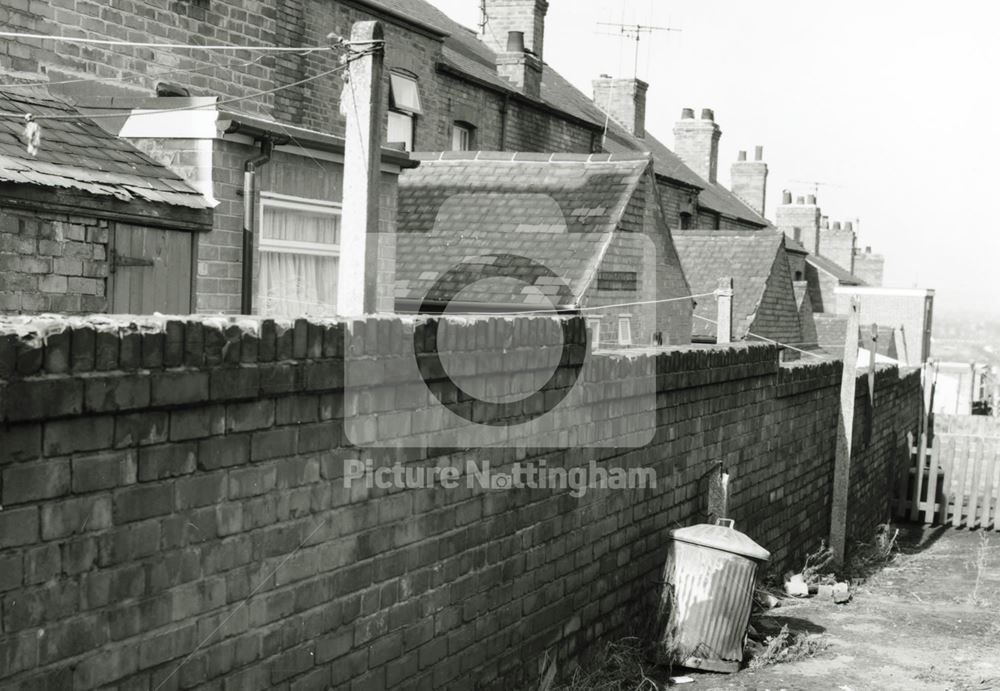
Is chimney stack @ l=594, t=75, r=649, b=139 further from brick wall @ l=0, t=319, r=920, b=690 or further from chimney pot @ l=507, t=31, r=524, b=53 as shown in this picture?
brick wall @ l=0, t=319, r=920, b=690

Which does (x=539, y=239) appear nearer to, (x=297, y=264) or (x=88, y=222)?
(x=297, y=264)

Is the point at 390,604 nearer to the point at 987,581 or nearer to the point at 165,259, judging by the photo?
the point at 165,259

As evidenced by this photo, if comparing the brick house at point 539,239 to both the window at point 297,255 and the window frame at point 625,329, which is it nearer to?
the window frame at point 625,329

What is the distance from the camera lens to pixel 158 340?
344 centimetres

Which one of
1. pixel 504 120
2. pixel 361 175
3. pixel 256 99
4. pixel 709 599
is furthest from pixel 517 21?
pixel 709 599

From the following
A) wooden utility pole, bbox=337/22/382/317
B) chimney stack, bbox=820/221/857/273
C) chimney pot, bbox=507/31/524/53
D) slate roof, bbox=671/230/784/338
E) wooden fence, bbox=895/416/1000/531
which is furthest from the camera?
chimney stack, bbox=820/221/857/273

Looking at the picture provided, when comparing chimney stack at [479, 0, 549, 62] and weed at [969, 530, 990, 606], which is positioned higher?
chimney stack at [479, 0, 549, 62]

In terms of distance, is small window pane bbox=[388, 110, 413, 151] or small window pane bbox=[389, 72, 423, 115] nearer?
small window pane bbox=[389, 72, 423, 115]

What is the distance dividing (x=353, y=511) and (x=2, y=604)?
1751mm

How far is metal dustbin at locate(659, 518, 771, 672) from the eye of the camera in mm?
7004

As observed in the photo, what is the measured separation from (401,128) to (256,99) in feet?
22.5

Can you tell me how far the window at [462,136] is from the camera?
22.1 m

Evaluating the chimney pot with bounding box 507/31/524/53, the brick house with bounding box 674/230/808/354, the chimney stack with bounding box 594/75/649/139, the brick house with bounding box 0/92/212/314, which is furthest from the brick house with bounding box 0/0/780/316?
the chimney stack with bounding box 594/75/649/139

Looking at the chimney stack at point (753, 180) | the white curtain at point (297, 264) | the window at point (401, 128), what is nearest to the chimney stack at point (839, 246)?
the chimney stack at point (753, 180)
